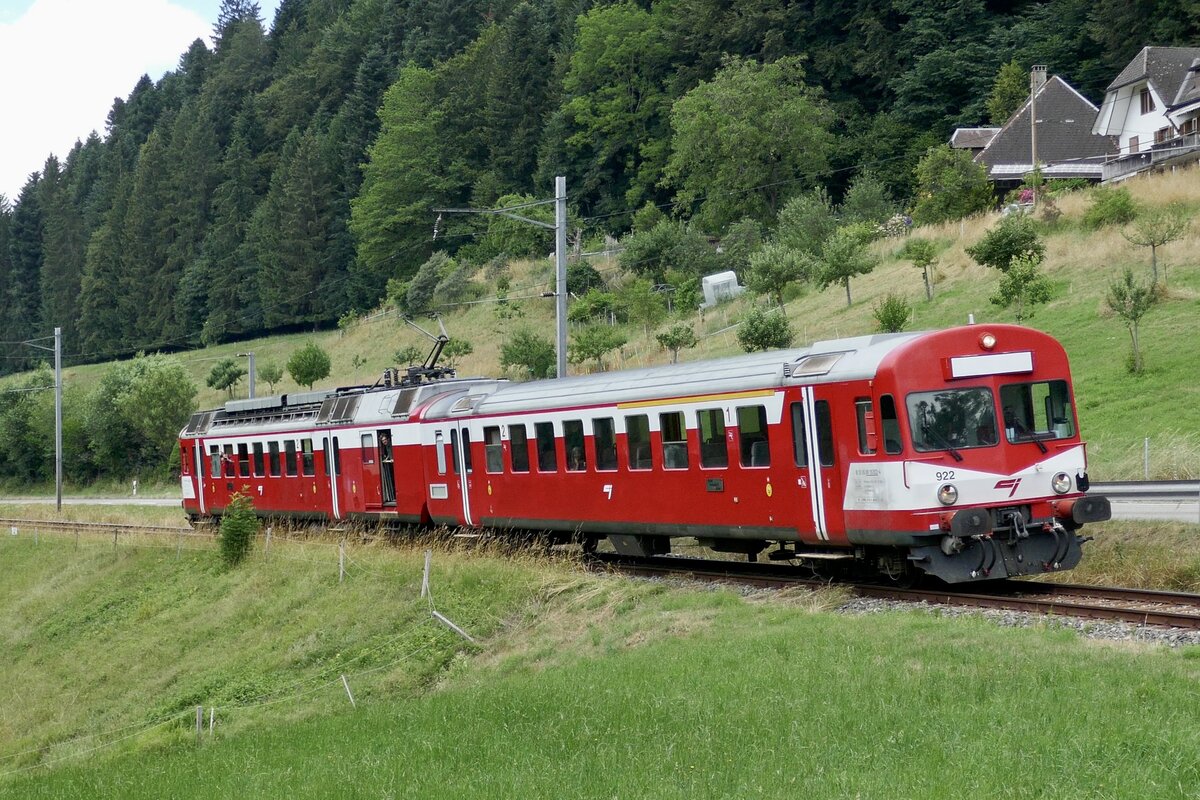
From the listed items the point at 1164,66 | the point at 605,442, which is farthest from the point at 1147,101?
the point at 605,442

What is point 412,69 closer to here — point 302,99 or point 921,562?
point 302,99

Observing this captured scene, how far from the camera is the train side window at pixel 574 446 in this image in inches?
781

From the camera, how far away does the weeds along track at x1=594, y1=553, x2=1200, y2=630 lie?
12.4 meters

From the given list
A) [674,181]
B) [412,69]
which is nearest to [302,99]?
[412,69]

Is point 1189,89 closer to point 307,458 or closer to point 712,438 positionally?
point 307,458

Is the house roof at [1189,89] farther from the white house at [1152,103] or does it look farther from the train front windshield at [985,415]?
the train front windshield at [985,415]

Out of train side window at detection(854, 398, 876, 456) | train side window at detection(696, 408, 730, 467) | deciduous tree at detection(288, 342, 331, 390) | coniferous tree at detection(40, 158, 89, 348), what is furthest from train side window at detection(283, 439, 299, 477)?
coniferous tree at detection(40, 158, 89, 348)

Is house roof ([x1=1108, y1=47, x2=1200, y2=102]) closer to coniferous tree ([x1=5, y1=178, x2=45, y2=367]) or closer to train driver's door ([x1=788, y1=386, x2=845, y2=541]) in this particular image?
train driver's door ([x1=788, y1=386, x2=845, y2=541])

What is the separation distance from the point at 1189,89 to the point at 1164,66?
2.11 meters

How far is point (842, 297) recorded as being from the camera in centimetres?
4303

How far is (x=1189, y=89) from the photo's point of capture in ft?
184

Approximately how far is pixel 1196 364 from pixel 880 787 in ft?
72.5

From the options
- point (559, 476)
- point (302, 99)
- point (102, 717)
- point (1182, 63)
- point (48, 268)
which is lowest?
point (102, 717)

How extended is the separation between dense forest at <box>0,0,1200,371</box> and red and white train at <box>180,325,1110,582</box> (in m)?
46.6
